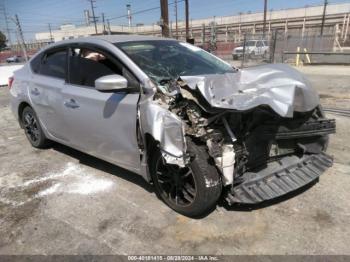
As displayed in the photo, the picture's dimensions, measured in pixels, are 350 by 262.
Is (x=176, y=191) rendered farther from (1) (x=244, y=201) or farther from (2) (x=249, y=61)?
(2) (x=249, y=61)

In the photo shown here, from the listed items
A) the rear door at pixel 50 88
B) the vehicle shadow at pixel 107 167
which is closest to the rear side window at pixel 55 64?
the rear door at pixel 50 88

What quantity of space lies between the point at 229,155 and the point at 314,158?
114 centimetres

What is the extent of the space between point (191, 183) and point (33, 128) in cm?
319

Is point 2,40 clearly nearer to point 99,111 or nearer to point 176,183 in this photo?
point 99,111

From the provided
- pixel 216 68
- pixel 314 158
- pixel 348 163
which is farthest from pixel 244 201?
pixel 348 163

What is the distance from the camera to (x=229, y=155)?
277cm

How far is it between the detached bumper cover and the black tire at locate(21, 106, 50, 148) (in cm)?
323

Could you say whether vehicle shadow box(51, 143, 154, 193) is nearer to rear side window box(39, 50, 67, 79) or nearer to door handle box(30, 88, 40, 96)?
door handle box(30, 88, 40, 96)

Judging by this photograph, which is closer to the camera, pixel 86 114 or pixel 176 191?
pixel 176 191

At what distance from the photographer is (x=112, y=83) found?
3.13 metres

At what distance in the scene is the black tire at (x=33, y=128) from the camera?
4951mm

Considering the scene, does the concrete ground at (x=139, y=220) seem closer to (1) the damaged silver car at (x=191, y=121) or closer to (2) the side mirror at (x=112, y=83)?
(1) the damaged silver car at (x=191, y=121)

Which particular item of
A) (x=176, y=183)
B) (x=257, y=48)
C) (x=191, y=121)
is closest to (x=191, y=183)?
(x=176, y=183)

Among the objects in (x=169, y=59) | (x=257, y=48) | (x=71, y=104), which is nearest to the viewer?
(x=169, y=59)
